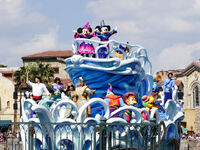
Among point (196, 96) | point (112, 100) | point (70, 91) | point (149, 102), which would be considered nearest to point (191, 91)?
point (196, 96)

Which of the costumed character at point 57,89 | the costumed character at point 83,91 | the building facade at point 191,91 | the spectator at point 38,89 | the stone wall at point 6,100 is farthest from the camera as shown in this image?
the building facade at point 191,91

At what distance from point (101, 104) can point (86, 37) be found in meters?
2.86

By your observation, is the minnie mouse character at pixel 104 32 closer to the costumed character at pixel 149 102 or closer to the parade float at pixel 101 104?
the parade float at pixel 101 104

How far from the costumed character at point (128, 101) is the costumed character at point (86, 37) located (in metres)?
1.87

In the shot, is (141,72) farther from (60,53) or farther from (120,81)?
(60,53)

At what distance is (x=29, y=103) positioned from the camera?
17.6 meters

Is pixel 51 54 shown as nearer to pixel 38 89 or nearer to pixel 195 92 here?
pixel 195 92

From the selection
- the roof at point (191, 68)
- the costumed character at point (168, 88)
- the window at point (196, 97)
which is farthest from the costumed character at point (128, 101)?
the window at point (196, 97)

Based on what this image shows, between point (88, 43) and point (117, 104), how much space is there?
2.36 meters

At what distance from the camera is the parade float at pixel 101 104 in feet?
54.7

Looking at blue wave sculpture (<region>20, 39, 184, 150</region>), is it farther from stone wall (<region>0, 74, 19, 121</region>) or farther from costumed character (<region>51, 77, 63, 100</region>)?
stone wall (<region>0, 74, 19, 121</region>)

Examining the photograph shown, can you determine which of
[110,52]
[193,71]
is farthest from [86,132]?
[193,71]

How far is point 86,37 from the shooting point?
18984mm

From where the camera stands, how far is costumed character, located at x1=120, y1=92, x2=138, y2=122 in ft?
57.3
